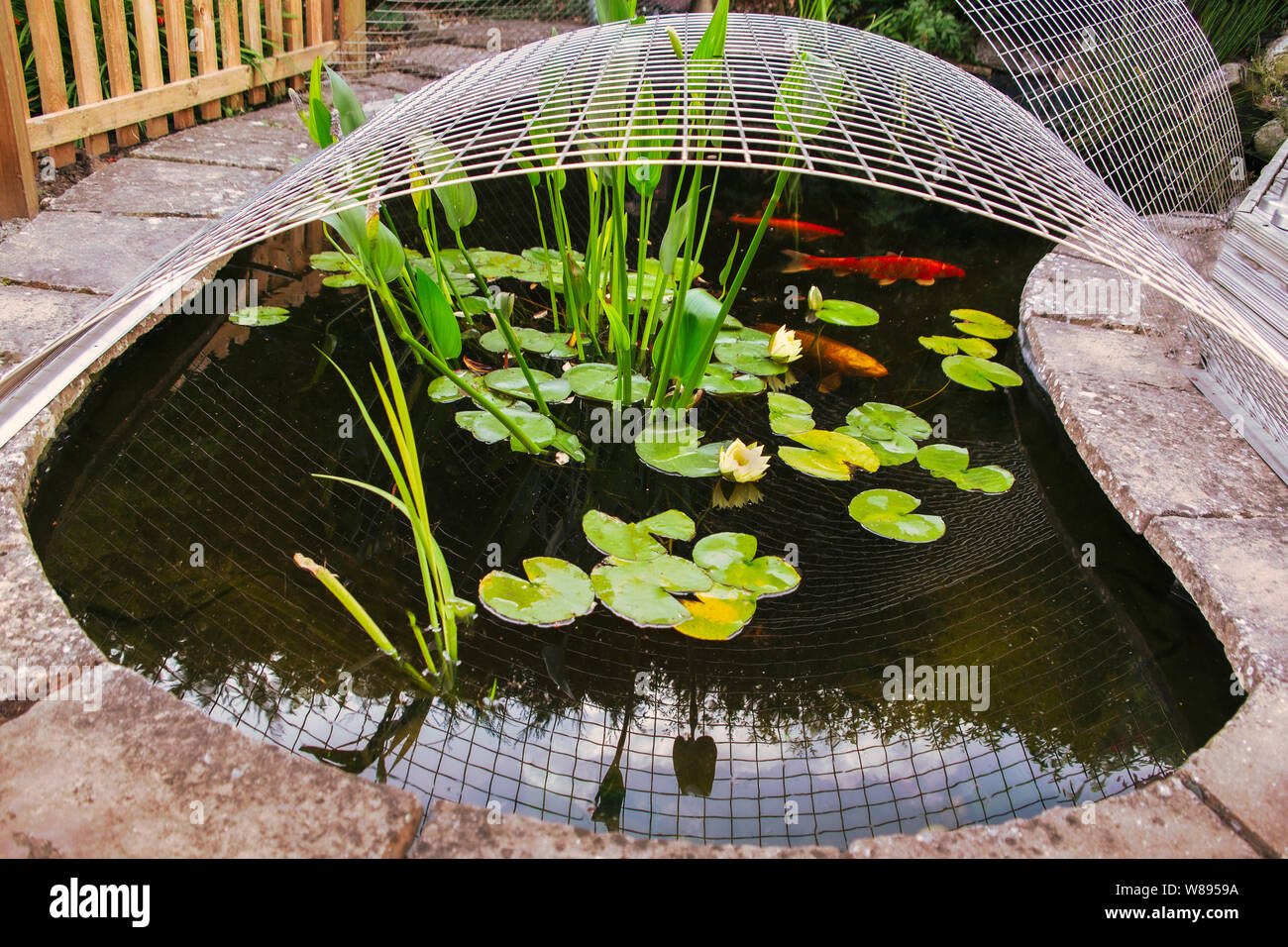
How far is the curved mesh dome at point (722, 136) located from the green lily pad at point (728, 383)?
0.55 m

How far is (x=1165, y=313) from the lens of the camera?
244 centimetres

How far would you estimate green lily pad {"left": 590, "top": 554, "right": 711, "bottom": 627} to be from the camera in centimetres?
141

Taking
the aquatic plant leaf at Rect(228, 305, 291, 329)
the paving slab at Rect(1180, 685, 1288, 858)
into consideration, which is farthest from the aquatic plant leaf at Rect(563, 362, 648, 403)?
the paving slab at Rect(1180, 685, 1288, 858)

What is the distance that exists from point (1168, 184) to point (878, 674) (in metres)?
2.87

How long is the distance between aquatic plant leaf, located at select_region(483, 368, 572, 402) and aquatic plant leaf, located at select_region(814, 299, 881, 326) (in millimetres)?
911

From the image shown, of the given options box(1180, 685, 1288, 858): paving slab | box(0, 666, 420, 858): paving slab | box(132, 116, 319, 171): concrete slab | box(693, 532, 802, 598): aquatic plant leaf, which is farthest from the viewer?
box(132, 116, 319, 171): concrete slab

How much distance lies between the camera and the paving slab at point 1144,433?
170 cm

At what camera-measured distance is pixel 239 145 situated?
10.5 feet

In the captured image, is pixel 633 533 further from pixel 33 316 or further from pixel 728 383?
pixel 33 316

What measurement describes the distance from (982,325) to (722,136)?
54.2 inches

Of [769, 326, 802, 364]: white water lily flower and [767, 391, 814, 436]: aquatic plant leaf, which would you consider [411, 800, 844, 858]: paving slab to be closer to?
[767, 391, 814, 436]: aquatic plant leaf

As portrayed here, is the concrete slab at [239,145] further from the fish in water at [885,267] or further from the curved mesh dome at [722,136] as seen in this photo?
the fish in water at [885,267]

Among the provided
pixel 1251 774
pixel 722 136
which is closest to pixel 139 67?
pixel 722 136
